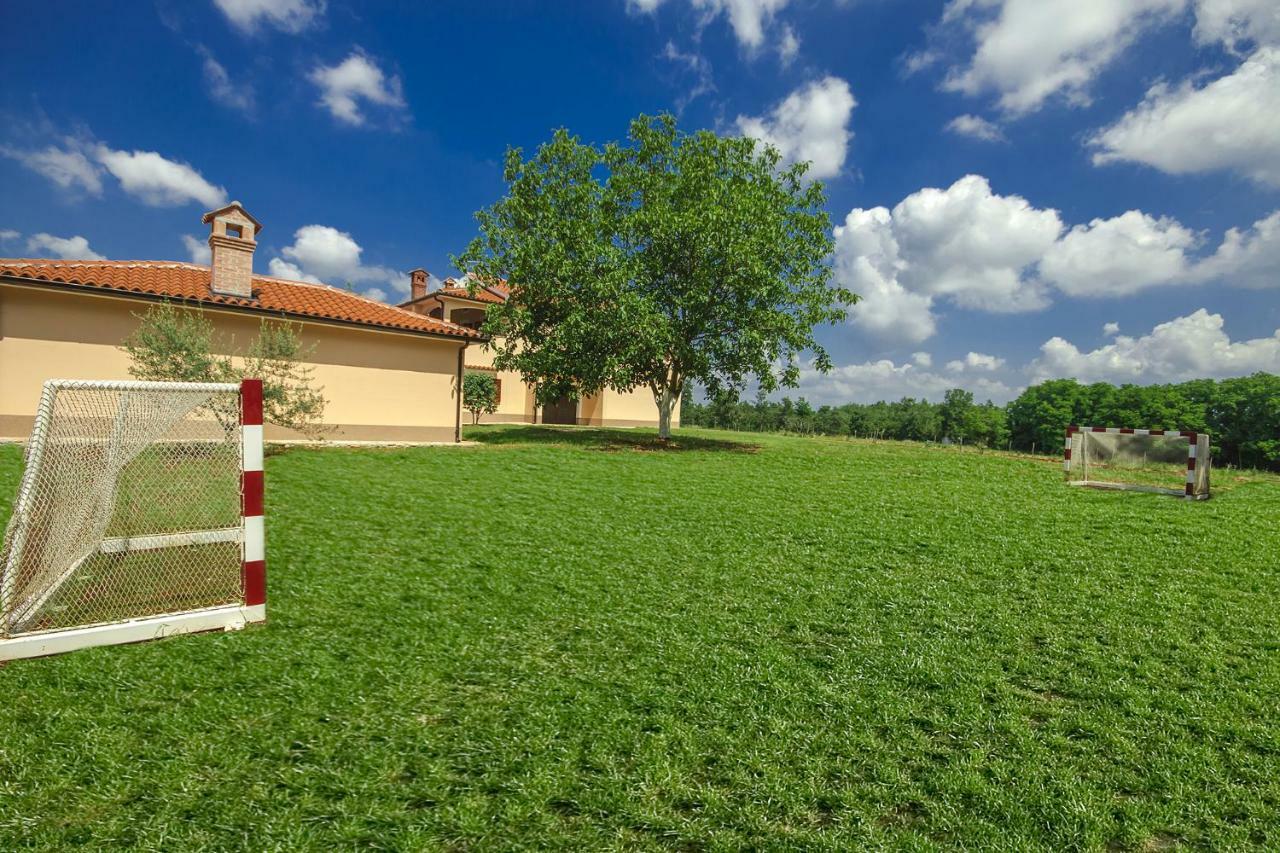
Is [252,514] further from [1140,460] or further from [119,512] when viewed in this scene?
[1140,460]

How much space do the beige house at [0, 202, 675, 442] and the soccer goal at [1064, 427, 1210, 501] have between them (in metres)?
16.5

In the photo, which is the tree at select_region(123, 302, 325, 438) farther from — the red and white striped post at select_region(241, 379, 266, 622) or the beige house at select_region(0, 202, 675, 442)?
the red and white striped post at select_region(241, 379, 266, 622)

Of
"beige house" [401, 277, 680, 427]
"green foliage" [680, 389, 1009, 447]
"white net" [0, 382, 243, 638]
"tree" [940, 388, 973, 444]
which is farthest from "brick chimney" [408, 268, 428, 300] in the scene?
"tree" [940, 388, 973, 444]

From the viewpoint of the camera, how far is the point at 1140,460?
1171 centimetres

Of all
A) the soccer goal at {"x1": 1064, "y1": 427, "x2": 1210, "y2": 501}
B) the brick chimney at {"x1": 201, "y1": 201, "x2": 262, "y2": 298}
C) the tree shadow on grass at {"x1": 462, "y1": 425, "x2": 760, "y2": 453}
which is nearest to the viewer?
the soccer goal at {"x1": 1064, "y1": 427, "x2": 1210, "y2": 501}

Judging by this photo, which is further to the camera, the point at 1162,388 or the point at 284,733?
the point at 1162,388

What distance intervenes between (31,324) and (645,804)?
18.7 metres

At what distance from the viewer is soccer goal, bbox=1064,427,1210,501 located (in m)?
10.1

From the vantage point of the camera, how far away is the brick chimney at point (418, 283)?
3262 centimetres

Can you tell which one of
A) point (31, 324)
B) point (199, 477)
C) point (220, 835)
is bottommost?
point (220, 835)

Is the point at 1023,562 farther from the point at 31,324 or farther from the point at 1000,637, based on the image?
the point at 31,324

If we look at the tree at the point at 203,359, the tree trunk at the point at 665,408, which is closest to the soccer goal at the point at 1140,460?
the tree trunk at the point at 665,408

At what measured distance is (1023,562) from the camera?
5.66 metres

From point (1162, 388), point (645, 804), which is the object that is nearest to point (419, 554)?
point (645, 804)
